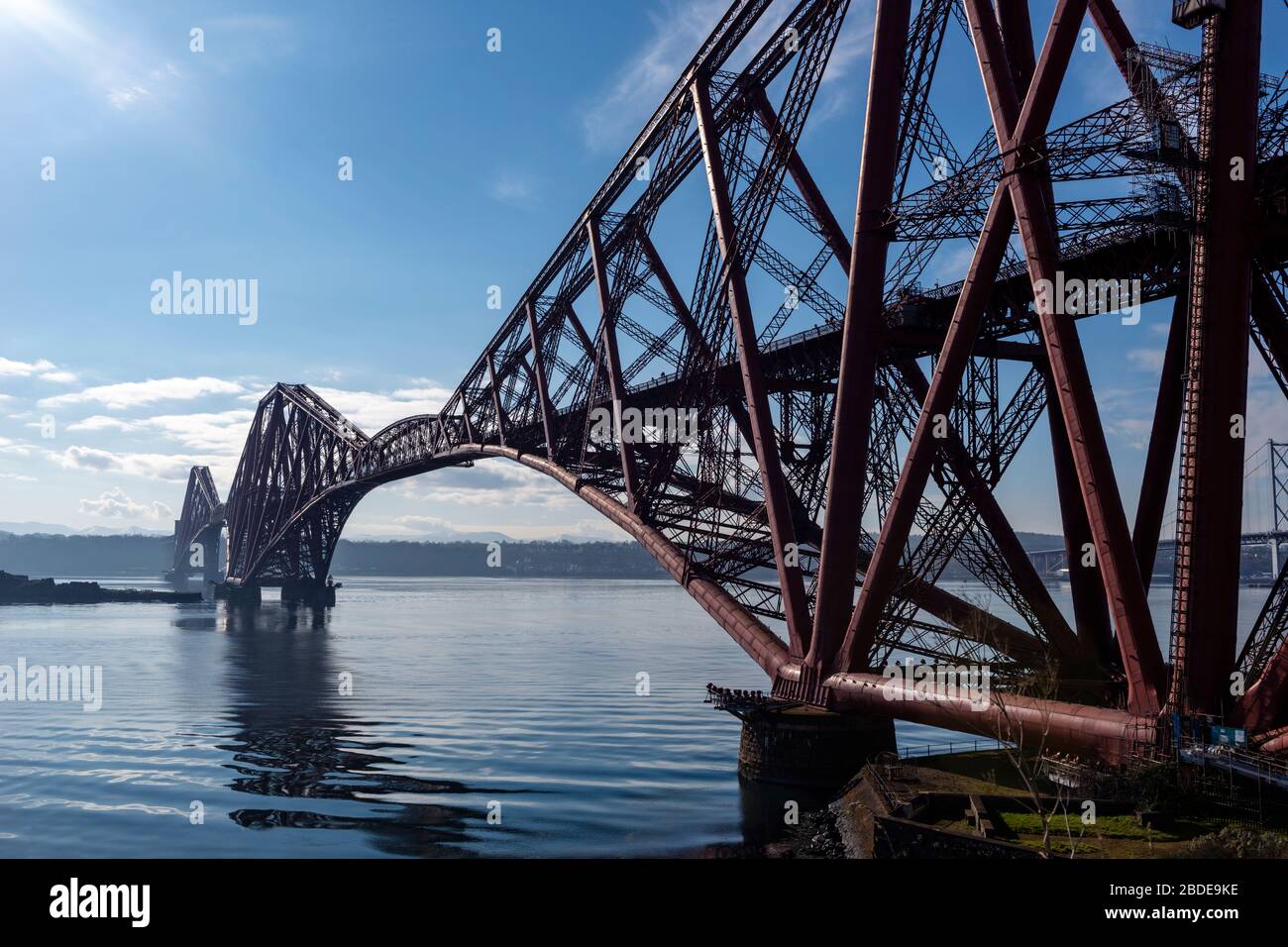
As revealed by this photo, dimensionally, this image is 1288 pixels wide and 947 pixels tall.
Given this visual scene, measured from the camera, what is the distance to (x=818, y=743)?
30.0m

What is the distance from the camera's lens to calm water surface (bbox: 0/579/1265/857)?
94.4ft

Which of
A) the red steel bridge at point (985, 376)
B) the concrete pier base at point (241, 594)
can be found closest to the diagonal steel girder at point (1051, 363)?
the red steel bridge at point (985, 376)

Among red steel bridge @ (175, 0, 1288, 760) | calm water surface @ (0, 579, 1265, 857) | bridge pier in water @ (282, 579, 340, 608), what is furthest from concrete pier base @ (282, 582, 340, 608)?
red steel bridge @ (175, 0, 1288, 760)

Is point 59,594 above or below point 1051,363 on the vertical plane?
below

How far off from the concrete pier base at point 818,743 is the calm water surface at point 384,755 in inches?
50.8

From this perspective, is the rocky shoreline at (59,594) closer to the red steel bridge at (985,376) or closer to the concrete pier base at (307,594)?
the concrete pier base at (307,594)

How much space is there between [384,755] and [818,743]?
19.6m

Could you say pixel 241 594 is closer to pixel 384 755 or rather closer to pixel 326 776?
pixel 384 755

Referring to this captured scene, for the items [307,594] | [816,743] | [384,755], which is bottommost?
[307,594]

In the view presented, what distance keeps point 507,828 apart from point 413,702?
28.3m

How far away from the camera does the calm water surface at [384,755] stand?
2877cm

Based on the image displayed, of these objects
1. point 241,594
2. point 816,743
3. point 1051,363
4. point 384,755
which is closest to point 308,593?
point 241,594

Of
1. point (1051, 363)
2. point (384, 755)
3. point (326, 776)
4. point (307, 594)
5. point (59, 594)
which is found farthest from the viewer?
point (59, 594)

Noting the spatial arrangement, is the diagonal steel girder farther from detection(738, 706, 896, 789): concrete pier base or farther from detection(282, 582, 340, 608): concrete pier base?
detection(282, 582, 340, 608): concrete pier base
